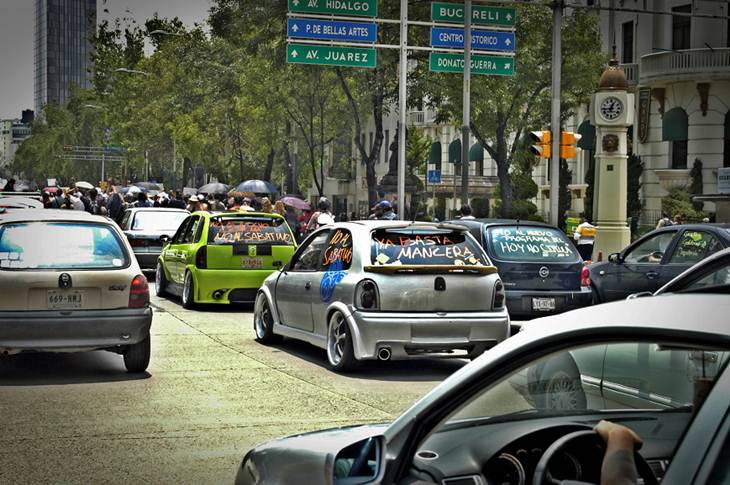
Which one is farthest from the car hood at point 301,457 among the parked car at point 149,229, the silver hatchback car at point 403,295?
the parked car at point 149,229

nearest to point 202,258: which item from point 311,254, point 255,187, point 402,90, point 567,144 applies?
point 311,254

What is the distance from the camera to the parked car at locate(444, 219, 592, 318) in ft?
54.1

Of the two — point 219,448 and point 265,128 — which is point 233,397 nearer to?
point 219,448

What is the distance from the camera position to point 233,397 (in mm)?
10320

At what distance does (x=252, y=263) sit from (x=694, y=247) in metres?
6.65

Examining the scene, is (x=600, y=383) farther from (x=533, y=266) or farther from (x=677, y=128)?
(x=677, y=128)

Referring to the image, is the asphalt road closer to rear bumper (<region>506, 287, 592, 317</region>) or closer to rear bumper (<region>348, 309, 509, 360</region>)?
rear bumper (<region>348, 309, 509, 360</region>)

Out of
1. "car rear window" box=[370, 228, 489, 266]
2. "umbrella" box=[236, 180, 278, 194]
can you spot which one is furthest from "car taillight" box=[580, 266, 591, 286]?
"umbrella" box=[236, 180, 278, 194]

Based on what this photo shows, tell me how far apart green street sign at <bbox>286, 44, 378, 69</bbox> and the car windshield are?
27910 mm

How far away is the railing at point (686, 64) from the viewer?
142 feet

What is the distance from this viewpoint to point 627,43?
4878 centimetres

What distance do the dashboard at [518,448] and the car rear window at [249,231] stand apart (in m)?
15.6

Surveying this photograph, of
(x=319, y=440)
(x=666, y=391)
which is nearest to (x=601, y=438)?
(x=666, y=391)

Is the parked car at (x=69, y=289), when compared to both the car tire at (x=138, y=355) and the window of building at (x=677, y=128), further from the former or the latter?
the window of building at (x=677, y=128)
